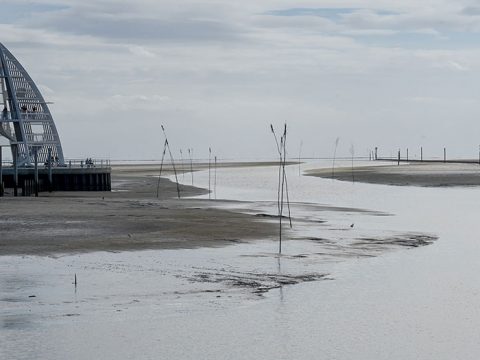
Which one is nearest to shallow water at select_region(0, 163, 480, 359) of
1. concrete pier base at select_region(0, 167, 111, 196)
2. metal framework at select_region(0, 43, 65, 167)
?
concrete pier base at select_region(0, 167, 111, 196)

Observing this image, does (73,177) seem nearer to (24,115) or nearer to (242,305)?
(24,115)

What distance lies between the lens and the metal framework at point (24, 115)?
7506 cm

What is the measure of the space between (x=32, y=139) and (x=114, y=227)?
4918 centimetres

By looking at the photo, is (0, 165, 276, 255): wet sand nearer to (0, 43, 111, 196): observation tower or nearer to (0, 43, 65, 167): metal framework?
(0, 43, 111, 196): observation tower

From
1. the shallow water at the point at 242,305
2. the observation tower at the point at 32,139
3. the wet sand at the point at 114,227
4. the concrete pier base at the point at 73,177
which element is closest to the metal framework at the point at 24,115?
the observation tower at the point at 32,139

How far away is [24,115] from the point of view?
3034 inches

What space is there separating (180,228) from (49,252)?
292 inches

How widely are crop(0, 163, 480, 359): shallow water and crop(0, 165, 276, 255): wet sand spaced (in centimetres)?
150

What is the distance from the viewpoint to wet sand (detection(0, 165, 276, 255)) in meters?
26.8

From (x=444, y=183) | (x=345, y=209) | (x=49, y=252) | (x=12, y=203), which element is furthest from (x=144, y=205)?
(x=444, y=183)

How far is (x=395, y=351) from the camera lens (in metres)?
15.5

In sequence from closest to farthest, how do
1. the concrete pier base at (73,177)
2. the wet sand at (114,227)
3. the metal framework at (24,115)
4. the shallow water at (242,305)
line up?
the shallow water at (242,305) → the wet sand at (114,227) → the concrete pier base at (73,177) → the metal framework at (24,115)

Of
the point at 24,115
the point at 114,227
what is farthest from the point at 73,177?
the point at 114,227

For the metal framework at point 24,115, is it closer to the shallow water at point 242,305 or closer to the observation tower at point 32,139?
the observation tower at point 32,139
